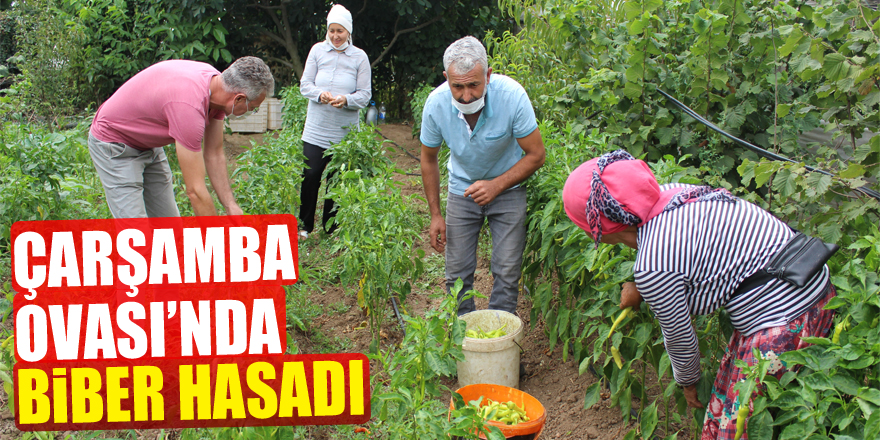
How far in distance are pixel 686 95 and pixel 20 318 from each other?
132 inches

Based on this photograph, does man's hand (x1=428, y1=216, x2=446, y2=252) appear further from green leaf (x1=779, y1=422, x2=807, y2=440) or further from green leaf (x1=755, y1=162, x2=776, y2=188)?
green leaf (x1=779, y1=422, x2=807, y2=440)

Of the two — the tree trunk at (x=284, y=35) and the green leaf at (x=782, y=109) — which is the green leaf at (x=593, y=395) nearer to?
the green leaf at (x=782, y=109)

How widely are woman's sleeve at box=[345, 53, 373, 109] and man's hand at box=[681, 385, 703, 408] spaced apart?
11.0ft

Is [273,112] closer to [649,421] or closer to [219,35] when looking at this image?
[219,35]

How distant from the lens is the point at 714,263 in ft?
5.40

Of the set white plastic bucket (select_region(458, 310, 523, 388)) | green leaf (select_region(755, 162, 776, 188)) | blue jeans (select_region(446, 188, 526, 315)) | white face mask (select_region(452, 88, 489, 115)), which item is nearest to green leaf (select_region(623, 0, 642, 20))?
white face mask (select_region(452, 88, 489, 115))

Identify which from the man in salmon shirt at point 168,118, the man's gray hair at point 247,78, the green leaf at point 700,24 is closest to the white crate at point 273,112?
the man in salmon shirt at point 168,118

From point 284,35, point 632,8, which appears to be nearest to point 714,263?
point 632,8

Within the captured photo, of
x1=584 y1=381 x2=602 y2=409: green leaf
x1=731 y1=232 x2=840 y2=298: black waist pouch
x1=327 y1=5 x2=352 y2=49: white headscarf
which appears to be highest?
x1=327 y1=5 x2=352 y2=49: white headscarf

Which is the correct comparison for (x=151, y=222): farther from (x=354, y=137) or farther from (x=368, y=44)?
(x=368, y=44)

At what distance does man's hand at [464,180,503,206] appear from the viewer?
9.22 ft

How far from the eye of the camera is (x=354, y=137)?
4.41m

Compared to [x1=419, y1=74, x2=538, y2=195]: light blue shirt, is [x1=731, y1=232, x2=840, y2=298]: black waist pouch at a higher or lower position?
lower

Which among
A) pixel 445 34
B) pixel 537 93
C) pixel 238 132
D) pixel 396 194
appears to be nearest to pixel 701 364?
pixel 396 194
